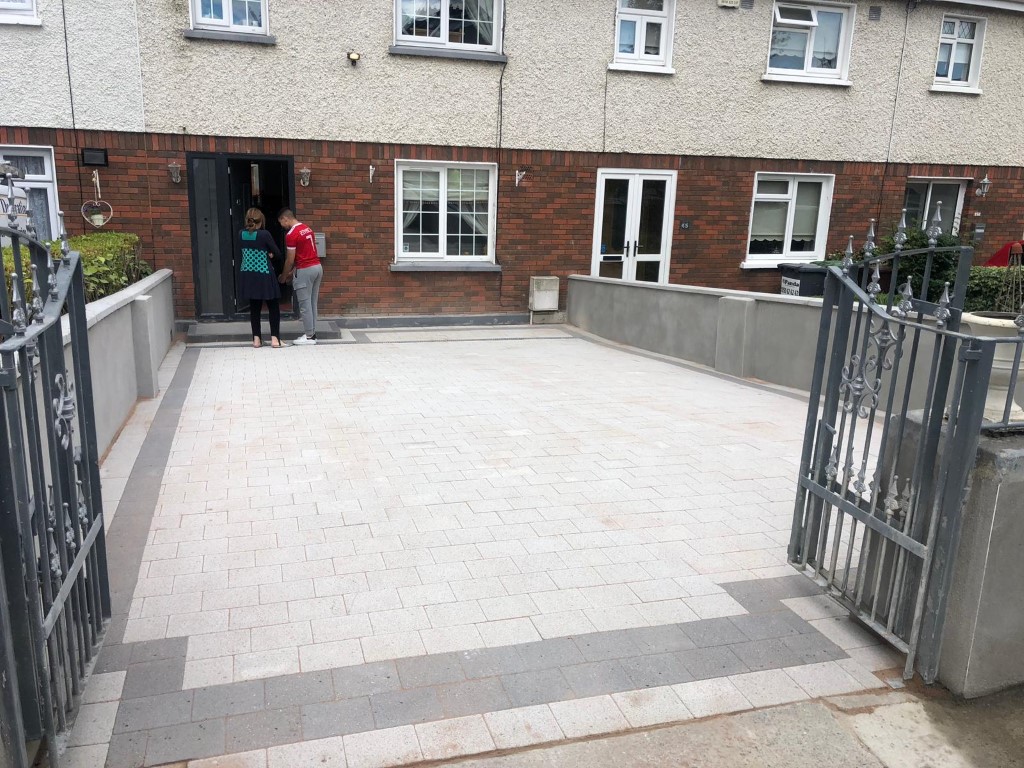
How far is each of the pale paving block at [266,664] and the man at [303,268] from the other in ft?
24.4

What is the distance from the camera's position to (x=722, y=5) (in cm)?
1203

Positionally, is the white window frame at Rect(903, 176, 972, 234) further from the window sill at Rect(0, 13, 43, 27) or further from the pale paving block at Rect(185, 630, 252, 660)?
the pale paving block at Rect(185, 630, 252, 660)

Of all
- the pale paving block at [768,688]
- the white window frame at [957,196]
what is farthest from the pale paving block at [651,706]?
the white window frame at [957,196]

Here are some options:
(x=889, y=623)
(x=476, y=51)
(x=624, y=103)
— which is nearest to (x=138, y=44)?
(x=476, y=51)

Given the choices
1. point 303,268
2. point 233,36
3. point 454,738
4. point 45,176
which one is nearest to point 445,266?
point 303,268

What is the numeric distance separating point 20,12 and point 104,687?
32.5ft

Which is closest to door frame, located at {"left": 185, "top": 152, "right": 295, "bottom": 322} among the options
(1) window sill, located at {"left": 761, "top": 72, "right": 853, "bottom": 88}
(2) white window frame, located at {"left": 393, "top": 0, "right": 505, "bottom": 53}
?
(2) white window frame, located at {"left": 393, "top": 0, "right": 505, "bottom": 53}

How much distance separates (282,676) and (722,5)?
1206cm

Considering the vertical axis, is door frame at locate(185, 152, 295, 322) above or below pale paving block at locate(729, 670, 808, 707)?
above

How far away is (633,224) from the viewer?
41.6ft

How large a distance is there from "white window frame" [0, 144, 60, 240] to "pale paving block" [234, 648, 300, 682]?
8.90 meters

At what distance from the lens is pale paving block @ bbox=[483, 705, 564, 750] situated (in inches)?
104

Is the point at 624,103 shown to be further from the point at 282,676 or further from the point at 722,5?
the point at 282,676

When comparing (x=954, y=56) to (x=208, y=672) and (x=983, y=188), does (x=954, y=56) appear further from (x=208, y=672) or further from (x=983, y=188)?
(x=208, y=672)
